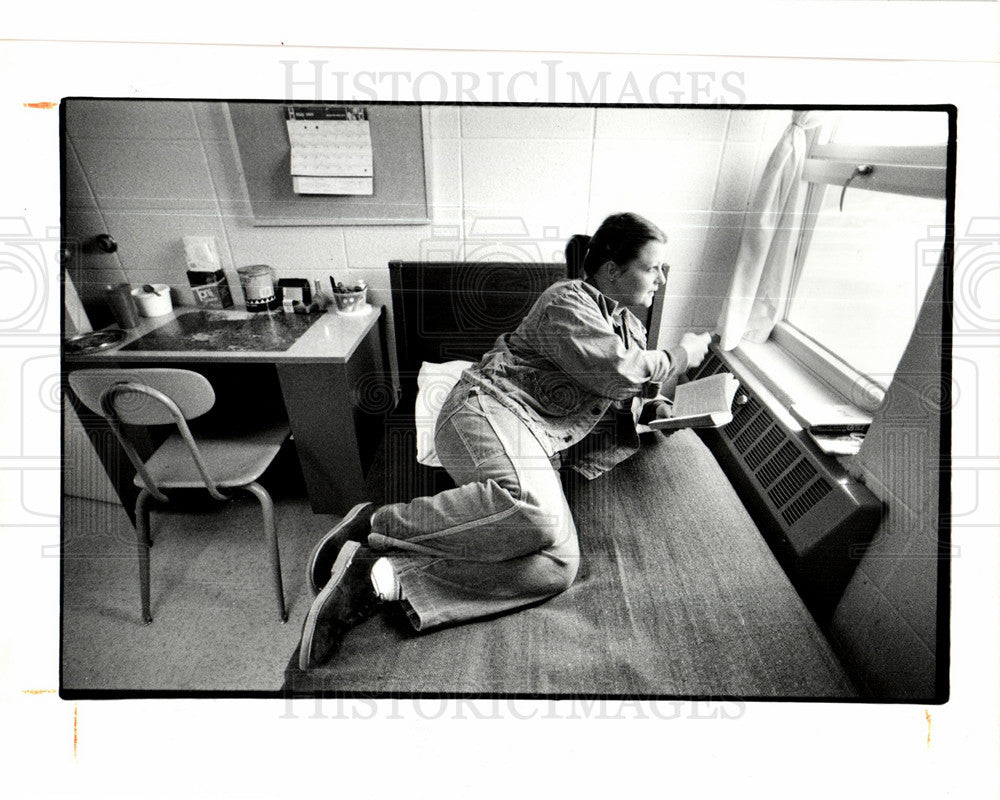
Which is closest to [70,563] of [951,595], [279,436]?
[279,436]

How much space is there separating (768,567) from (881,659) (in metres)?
0.18

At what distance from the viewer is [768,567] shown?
60 cm

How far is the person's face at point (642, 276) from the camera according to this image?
0.54 metres

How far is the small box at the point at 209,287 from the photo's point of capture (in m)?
0.55

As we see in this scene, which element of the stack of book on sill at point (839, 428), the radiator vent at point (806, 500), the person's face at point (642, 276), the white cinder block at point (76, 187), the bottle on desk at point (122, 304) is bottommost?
the radiator vent at point (806, 500)

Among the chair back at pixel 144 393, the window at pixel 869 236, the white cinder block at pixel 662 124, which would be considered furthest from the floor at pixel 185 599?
the window at pixel 869 236

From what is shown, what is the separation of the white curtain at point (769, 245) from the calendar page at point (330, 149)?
52 centimetres

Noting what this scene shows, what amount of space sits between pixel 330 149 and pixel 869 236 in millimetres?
736

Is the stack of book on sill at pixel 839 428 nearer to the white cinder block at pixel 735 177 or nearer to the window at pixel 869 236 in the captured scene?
the window at pixel 869 236

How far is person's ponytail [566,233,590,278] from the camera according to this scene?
54cm

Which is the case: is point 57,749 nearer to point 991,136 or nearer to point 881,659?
point 881,659

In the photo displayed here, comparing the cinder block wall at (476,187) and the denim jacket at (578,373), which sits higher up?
the cinder block wall at (476,187)

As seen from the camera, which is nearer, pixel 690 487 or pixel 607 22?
pixel 607 22

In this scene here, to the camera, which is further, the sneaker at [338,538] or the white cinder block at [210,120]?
the sneaker at [338,538]
